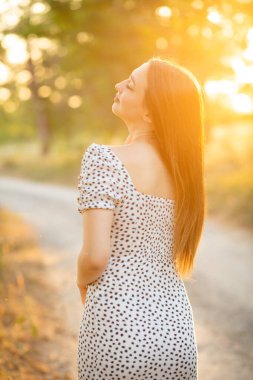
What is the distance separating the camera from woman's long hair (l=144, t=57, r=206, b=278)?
218 cm

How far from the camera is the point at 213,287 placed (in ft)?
24.3

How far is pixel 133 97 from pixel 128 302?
0.74 m

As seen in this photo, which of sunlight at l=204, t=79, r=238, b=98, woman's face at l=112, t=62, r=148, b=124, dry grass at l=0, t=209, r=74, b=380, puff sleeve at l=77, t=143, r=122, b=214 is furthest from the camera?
sunlight at l=204, t=79, r=238, b=98

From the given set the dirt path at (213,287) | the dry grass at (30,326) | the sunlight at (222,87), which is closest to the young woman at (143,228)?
the dirt path at (213,287)

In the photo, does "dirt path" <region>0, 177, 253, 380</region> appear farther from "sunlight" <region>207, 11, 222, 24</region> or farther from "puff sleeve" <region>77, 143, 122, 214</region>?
"sunlight" <region>207, 11, 222, 24</region>

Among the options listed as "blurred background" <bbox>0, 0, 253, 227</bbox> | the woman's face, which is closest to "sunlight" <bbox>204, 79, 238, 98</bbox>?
"blurred background" <bbox>0, 0, 253, 227</bbox>

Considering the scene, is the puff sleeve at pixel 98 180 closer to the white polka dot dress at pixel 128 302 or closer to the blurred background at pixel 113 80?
the white polka dot dress at pixel 128 302

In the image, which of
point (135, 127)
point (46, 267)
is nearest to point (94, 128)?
point (46, 267)

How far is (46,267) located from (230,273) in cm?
262

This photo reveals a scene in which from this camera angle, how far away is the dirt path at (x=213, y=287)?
513 cm

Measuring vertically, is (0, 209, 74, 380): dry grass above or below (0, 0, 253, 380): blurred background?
below

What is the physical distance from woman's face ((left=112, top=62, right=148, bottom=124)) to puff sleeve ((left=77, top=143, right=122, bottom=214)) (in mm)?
218

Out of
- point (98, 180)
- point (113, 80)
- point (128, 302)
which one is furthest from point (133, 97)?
point (113, 80)

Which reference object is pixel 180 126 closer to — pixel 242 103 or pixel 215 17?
pixel 215 17
